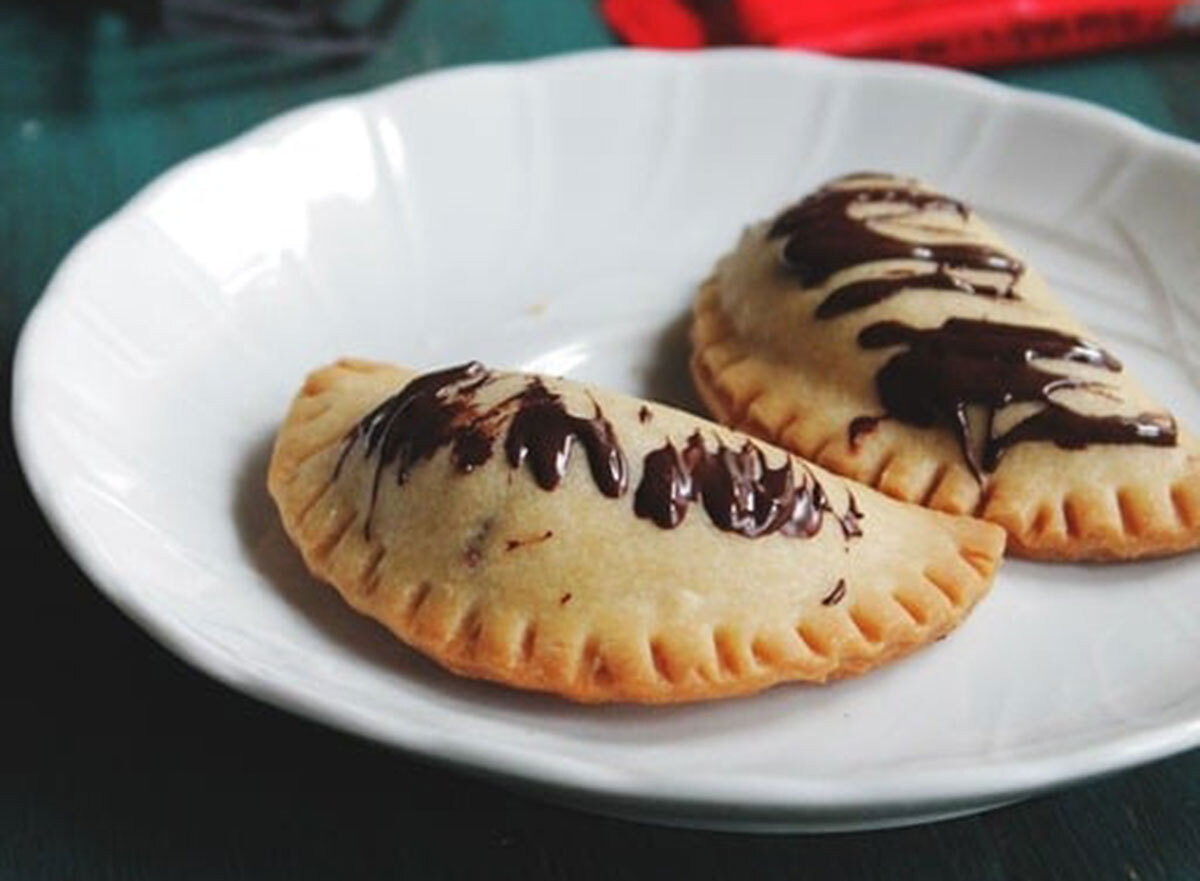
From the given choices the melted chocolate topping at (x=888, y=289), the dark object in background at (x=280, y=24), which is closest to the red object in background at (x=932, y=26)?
the dark object in background at (x=280, y=24)

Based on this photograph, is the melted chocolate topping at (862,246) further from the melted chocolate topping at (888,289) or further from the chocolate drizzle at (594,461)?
the chocolate drizzle at (594,461)

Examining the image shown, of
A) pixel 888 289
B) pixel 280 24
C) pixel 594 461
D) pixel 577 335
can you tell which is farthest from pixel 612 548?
pixel 280 24

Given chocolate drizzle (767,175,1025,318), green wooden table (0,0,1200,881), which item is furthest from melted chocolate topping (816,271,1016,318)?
green wooden table (0,0,1200,881)

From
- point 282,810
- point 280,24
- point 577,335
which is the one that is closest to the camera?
point 282,810

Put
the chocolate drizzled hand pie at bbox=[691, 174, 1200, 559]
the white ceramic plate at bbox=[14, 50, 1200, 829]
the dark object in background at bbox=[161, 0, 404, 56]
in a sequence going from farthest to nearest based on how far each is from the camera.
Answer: the dark object in background at bbox=[161, 0, 404, 56], the chocolate drizzled hand pie at bbox=[691, 174, 1200, 559], the white ceramic plate at bbox=[14, 50, 1200, 829]

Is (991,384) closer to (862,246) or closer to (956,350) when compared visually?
(956,350)

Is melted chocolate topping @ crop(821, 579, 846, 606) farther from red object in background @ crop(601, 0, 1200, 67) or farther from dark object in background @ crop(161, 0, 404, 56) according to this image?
dark object in background @ crop(161, 0, 404, 56)
